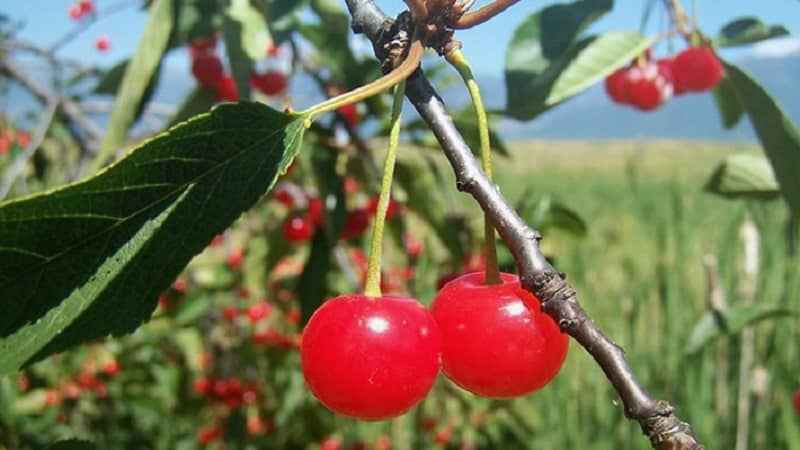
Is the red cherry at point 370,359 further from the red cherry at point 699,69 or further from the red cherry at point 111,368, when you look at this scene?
the red cherry at point 111,368

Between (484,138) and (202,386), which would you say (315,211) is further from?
(484,138)

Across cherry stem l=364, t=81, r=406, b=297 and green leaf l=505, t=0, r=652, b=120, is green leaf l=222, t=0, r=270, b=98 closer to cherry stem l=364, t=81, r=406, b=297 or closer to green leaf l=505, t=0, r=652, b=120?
green leaf l=505, t=0, r=652, b=120

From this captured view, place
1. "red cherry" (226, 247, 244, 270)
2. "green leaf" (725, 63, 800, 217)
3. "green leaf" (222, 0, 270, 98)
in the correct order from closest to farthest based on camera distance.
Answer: "green leaf" (725, 63, 800, 217)
"green leaf" (222, 0, 270, 98)
"red cherry" (226, 247, 244, 270)

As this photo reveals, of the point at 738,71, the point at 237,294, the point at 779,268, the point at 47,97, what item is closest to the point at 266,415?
the point at 237,294

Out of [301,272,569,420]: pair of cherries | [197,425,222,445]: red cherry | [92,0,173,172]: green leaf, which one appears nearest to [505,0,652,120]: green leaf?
[92,0,173,172]: green leaf

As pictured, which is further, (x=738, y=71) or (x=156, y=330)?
(x=156, y=330)

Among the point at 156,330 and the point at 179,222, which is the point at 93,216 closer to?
the point at 179,222

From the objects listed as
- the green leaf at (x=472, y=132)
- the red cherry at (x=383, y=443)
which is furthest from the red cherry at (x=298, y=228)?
the red cherry at (x=383, y=443)
